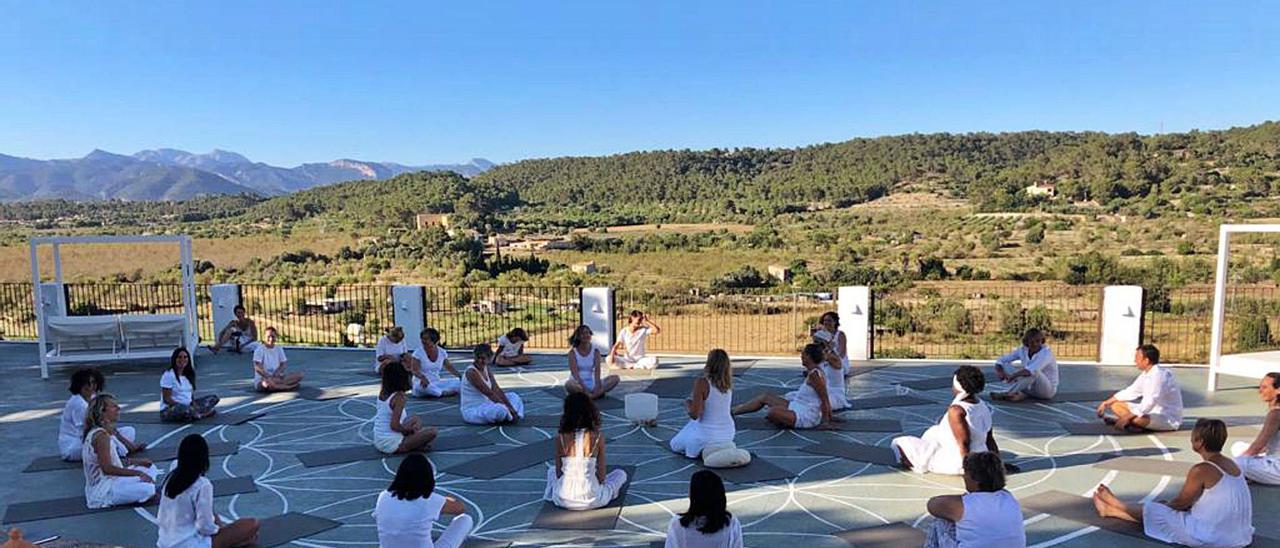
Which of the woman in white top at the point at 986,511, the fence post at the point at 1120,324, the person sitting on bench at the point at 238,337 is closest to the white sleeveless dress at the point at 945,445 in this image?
the woman in white top at the point at 986,511

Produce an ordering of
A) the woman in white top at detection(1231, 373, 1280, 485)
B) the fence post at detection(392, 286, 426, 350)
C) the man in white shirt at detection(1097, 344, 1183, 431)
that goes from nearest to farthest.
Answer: the woman in white top at detection(1231, 373, 1280, 485)
the man in white shirt at detection(1097, 344, 1183, 431)
the fence post at detection(392, 286, 426, 350)

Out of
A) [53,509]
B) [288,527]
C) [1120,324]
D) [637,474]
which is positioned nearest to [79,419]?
[53,509]

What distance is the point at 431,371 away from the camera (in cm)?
1098

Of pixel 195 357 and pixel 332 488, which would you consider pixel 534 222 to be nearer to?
pixel 195 357

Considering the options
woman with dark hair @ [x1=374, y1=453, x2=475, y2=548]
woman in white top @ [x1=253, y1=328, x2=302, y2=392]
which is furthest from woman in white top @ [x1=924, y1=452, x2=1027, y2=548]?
woman in white top @ [x1=253, y1=328, x2=302, y2=392]

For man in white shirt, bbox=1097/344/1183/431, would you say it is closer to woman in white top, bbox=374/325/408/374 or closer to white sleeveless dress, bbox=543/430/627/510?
white sleeveless dress, bbox=543/430/627/510

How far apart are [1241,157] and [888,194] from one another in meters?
27.4

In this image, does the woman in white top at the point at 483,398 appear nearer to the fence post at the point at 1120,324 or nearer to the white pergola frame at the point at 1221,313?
the white pergola frame at the point at 1221,313

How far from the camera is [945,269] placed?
1497 inches

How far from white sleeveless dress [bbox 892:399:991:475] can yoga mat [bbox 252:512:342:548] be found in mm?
4866

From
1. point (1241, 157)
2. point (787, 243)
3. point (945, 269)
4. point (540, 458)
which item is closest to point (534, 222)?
point (787, 243)

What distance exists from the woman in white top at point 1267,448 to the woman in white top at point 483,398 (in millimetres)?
6868

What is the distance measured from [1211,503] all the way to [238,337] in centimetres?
1420

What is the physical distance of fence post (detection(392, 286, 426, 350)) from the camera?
1444cm
